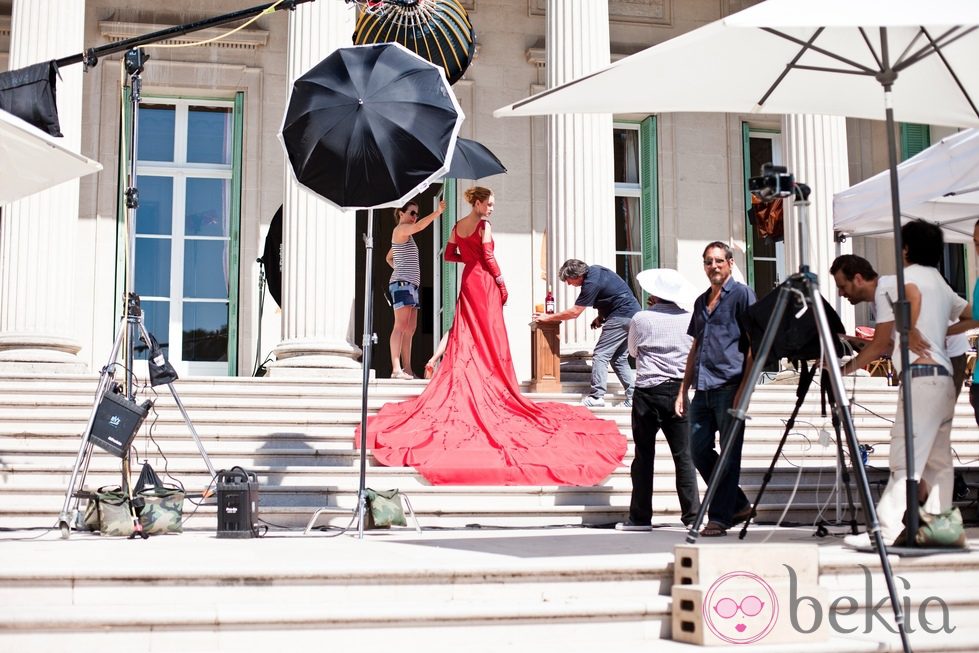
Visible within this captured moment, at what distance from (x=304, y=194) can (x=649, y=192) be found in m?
6.18

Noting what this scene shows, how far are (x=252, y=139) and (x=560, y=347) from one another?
544cm

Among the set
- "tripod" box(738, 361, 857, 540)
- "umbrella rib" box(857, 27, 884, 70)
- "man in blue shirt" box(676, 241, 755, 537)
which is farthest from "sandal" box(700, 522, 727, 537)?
"umbrella rib" box(857, 27, 884, 70)

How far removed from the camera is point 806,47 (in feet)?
22.1

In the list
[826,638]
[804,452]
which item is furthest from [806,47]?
[804,452]

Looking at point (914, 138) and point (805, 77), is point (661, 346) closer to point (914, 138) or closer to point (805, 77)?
point (805, 77)

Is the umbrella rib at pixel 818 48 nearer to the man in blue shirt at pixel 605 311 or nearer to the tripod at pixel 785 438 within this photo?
the tripod at pixel 785 438

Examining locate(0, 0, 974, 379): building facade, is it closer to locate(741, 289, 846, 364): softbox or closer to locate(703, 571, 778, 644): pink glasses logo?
locate(741, 289, 846, 364): softbox

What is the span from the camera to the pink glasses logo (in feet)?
17.7

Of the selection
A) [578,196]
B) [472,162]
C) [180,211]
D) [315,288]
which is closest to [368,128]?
[472,162]

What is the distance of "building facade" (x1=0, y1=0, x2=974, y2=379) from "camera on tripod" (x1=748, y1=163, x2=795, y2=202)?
666 cm

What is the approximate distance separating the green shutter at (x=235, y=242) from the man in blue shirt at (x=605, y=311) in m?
5.74

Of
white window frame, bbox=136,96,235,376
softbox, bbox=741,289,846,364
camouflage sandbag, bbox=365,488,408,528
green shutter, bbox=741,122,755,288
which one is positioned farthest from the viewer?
green shutter, bbox=741,122,755,288

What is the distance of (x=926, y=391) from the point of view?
263 inches

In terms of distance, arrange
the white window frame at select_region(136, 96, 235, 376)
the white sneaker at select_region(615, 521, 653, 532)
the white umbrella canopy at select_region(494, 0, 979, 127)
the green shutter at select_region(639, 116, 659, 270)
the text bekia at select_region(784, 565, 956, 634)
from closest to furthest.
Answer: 1. the text bekia at select_region(784, 565, 956, 634)
2. the white umbrella canopy at select_region(494, 0, 979, 127)
3. the white sneaker at select_region(615, 521, 653, 532)
4. the white window frame at select_region(136, 96, 235, 376)
5. the green shutter at select_region(639, 116, 659, 270)
